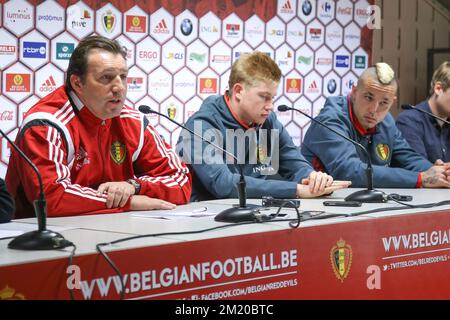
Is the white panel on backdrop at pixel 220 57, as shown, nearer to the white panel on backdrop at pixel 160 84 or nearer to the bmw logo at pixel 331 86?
the white panel on backdrop at pixel 160 84

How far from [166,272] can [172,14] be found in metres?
2.71

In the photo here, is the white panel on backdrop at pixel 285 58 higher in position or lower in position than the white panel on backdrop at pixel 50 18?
lower

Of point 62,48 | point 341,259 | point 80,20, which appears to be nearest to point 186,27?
point 80,20

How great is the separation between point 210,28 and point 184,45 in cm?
21

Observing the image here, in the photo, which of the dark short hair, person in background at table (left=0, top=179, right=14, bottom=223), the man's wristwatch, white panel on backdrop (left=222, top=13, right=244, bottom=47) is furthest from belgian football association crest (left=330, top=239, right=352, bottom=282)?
white panel on backdrop (left=222, top=13, right=244, bottom=47)

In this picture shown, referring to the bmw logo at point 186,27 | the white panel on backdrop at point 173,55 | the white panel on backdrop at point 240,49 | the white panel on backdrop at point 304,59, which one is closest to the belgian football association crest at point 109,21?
the white panel on backdrop at point 173,55

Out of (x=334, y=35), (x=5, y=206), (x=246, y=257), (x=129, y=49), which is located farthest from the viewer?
(x=334, y=35)

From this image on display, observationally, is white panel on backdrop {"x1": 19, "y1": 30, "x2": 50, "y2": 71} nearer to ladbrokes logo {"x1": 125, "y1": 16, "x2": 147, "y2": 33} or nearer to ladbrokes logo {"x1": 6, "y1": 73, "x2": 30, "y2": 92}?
ladbrokes logo {"x1": 6, "y1": 73, "x2": 30, "y2": 92}

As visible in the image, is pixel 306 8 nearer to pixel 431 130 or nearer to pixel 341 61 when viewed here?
pixel 341 61

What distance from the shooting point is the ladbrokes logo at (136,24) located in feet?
14.0

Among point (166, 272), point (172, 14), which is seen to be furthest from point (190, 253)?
point (172, 14)

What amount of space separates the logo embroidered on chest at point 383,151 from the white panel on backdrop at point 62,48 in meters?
1.59

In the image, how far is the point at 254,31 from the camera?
16.0 ft

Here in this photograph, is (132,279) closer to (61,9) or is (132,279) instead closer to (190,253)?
(190,253)
